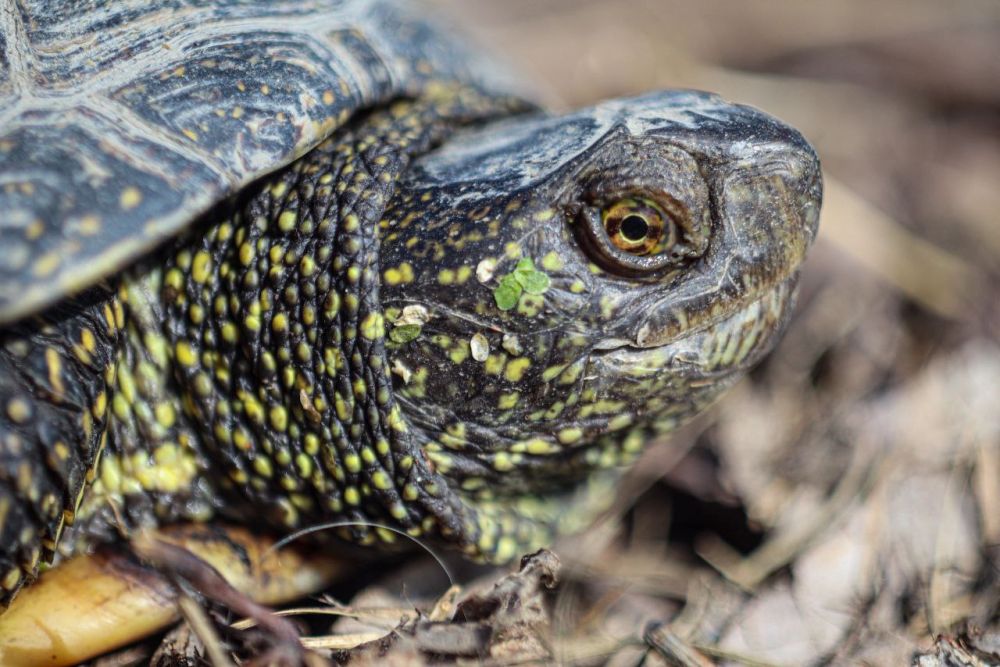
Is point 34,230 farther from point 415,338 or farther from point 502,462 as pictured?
point 502,462

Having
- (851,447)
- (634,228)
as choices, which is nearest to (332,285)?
(634,228)

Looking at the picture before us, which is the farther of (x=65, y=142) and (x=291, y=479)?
(x=291, y=479)

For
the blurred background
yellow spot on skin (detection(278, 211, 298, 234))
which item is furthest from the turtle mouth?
yellow spot on skin (detection(278, 211, 298, 234))

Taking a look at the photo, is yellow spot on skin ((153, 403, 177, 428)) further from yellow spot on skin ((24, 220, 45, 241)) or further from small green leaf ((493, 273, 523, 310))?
small green leaf ((493, 273, 523, 310))

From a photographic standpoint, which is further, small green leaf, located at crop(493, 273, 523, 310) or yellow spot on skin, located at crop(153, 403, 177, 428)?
yellow spot on skin, located at crop(153, 403, 177, 428)

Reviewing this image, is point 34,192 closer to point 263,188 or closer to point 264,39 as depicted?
point 263,188

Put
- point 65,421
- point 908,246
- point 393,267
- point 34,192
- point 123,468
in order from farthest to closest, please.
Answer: point 908,246, point 123,468, point 393,267, point 65,421, point 34,192

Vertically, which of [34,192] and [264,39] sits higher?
[264,39]

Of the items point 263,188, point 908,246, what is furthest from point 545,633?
point 908,246

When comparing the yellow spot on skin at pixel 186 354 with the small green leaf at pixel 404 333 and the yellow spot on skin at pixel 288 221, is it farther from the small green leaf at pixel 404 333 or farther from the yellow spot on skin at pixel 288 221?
the small green leaf at pixel 404 333
